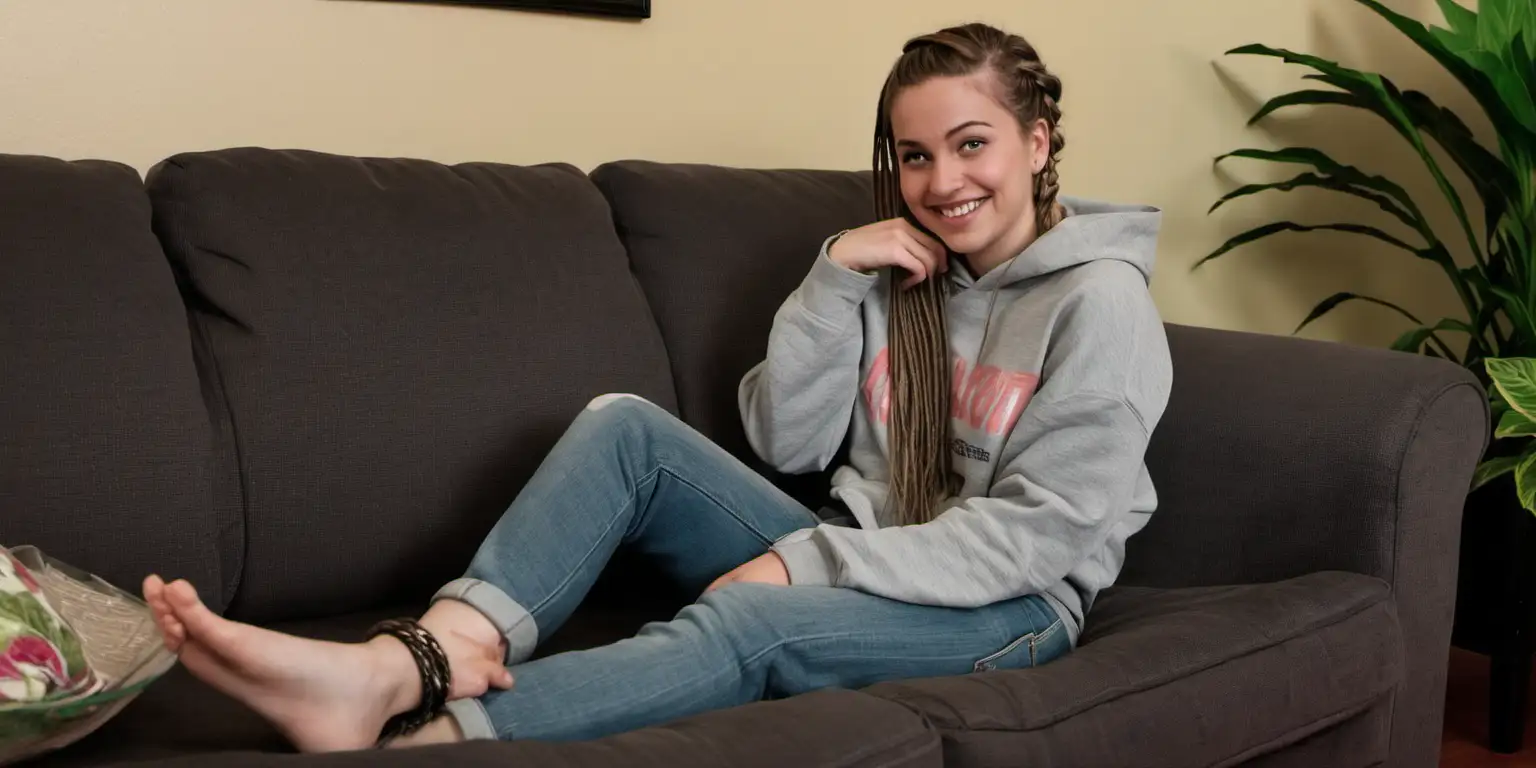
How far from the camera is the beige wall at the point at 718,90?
173 centimetres

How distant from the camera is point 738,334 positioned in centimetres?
176

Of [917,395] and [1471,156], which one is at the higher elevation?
[1471,156]

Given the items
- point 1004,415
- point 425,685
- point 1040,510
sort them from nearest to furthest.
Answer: point 425,685, point 1040,510, point 1004,415

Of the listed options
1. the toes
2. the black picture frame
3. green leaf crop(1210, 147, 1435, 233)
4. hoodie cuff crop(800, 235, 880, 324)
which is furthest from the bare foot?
green leaf crop(1210, 147, 1435, 233)

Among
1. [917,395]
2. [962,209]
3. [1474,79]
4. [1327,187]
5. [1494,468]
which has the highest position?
[1474,79]

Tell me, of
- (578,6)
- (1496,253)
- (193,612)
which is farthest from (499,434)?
(1496,253)

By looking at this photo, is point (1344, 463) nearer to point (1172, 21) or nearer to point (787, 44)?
point (787, 44)

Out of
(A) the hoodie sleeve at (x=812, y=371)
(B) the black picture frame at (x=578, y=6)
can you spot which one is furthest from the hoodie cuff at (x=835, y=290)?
(B) the black picture frame at (x=578, y=6)

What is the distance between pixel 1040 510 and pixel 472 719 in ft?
1.87

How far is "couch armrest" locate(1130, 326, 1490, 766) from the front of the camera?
58.6 inches

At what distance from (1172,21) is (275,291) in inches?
67.6

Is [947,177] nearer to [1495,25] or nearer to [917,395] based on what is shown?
[917,395]

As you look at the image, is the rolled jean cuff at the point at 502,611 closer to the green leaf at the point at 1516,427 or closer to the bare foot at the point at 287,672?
the bare foot at the point at 287,672

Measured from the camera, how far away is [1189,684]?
49.9 inches
